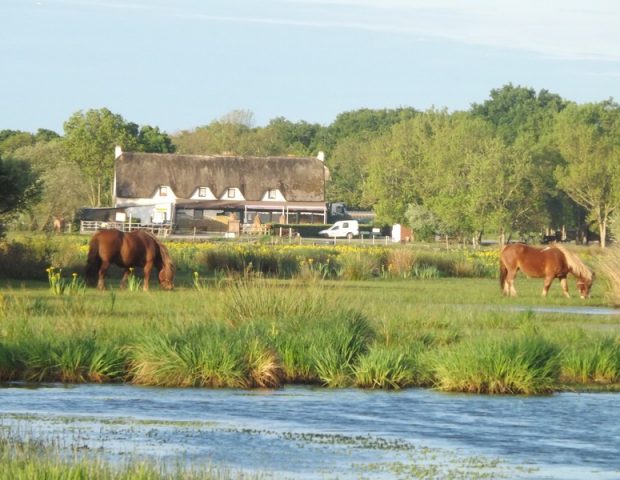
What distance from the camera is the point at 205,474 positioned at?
Result: 37.1 feet

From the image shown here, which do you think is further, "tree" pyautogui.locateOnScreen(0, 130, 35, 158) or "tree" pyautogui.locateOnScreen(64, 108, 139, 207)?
"tree" pyautogui.locateOnScreen(0, 130, 35, 158)

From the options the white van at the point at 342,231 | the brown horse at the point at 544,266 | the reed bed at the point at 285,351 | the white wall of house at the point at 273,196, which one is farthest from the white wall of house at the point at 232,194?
the reed bed at the point at 285,351

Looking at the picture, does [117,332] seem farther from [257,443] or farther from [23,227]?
[23,227]

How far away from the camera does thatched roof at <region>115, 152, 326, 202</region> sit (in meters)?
120

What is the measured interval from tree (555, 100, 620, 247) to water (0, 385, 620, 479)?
80873mm

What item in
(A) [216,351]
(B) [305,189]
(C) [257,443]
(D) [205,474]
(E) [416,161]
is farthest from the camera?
(B) [305,189]

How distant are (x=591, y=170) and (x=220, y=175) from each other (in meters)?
35.7

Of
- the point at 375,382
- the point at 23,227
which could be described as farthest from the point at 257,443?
the point at 23,227

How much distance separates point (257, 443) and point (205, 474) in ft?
13.3

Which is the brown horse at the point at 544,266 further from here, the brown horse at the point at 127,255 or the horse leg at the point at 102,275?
the horse leg at the point at 102,275

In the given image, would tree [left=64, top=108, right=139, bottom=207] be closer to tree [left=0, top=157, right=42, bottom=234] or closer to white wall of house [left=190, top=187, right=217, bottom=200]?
white wall of house [left=190, top=187, right=217, bottom=200]

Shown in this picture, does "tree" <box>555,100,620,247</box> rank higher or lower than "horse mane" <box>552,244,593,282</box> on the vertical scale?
higher

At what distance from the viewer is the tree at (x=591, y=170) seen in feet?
333

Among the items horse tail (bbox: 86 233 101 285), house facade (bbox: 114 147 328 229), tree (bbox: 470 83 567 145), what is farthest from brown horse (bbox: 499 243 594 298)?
tree (bbox: 470 83 567 145)
